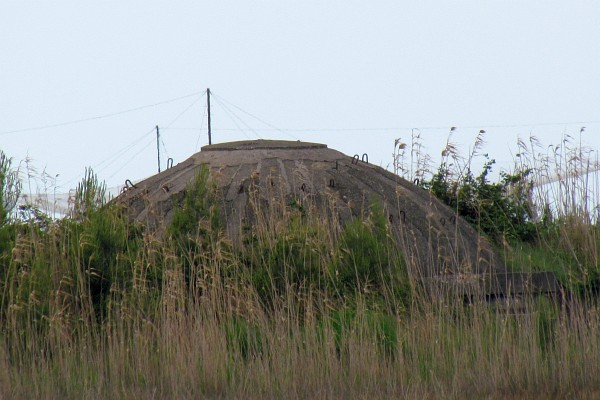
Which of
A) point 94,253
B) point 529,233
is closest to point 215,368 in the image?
point 94,253

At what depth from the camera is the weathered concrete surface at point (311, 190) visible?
1110cm

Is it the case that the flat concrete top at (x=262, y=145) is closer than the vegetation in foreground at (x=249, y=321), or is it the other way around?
the vegetation in foreground at (x=249, y=321)

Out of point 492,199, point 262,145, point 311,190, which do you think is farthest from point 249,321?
point 492,199

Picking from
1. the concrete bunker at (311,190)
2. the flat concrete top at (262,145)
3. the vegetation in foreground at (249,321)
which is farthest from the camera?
the flat concrete top at (262,145)

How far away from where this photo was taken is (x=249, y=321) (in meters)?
7.69

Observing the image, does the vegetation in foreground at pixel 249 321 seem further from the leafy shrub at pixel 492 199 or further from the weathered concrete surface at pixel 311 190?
the leafy shrub at pixel 492 199

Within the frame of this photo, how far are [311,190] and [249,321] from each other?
3556 mm

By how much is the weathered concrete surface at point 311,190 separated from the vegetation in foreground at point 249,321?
143 cm

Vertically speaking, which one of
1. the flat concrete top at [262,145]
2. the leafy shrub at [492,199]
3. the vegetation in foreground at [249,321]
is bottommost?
the vegetation in foreground at [249,321]

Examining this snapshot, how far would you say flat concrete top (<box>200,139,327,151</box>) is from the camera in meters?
12.7

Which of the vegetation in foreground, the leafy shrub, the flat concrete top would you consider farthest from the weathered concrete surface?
the vegetation in foreground

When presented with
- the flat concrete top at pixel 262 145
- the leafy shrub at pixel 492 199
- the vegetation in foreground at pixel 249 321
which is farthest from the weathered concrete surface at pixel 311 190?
the vegetation in foreground at pixel 249 321

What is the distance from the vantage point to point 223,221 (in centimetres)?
1086

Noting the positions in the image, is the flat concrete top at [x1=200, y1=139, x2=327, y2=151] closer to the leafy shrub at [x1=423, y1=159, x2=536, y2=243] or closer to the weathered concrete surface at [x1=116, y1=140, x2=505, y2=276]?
the weathered concrete surface at [x1=116, y1=140, x2=505, y2=276]
